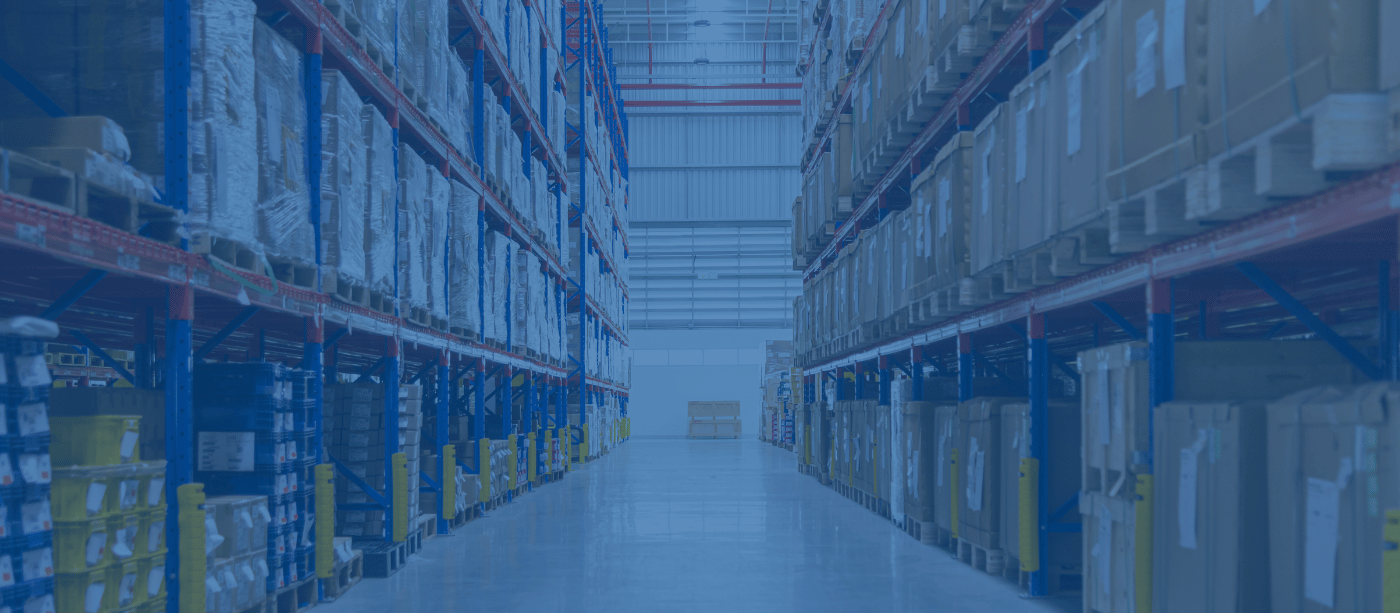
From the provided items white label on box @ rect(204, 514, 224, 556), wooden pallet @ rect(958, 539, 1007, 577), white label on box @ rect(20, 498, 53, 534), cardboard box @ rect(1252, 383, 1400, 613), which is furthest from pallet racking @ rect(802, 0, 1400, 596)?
white label on box @ rect(20, 498, 53, 534)

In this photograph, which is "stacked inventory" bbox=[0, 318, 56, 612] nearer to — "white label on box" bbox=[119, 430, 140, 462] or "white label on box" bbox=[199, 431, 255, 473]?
"white label on box" bbox=[119, 430, 140, 462]

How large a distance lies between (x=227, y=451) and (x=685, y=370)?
27516 mm

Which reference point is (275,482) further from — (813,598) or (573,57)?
(573,57)

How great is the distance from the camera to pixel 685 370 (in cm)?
3259

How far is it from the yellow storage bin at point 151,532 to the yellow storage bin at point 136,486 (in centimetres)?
4

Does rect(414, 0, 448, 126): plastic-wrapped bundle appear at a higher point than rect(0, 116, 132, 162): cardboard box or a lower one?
higher

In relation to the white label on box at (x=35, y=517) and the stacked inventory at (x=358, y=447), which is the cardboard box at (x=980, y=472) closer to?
the stacked inventory at (x=358, y=447)

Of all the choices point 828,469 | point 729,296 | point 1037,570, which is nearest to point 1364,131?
point 1037,570

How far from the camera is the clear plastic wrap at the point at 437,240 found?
779 cm

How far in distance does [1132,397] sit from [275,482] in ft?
13.3

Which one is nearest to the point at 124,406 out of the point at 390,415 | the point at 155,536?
the point at 155,536

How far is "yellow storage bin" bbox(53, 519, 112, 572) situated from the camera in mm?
3715

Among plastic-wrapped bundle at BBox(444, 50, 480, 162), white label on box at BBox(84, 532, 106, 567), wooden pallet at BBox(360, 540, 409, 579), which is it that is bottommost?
wooden pallet at BBox(360, 540, 409, 579)

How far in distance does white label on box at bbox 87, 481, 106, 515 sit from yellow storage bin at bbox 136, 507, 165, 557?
271mm
